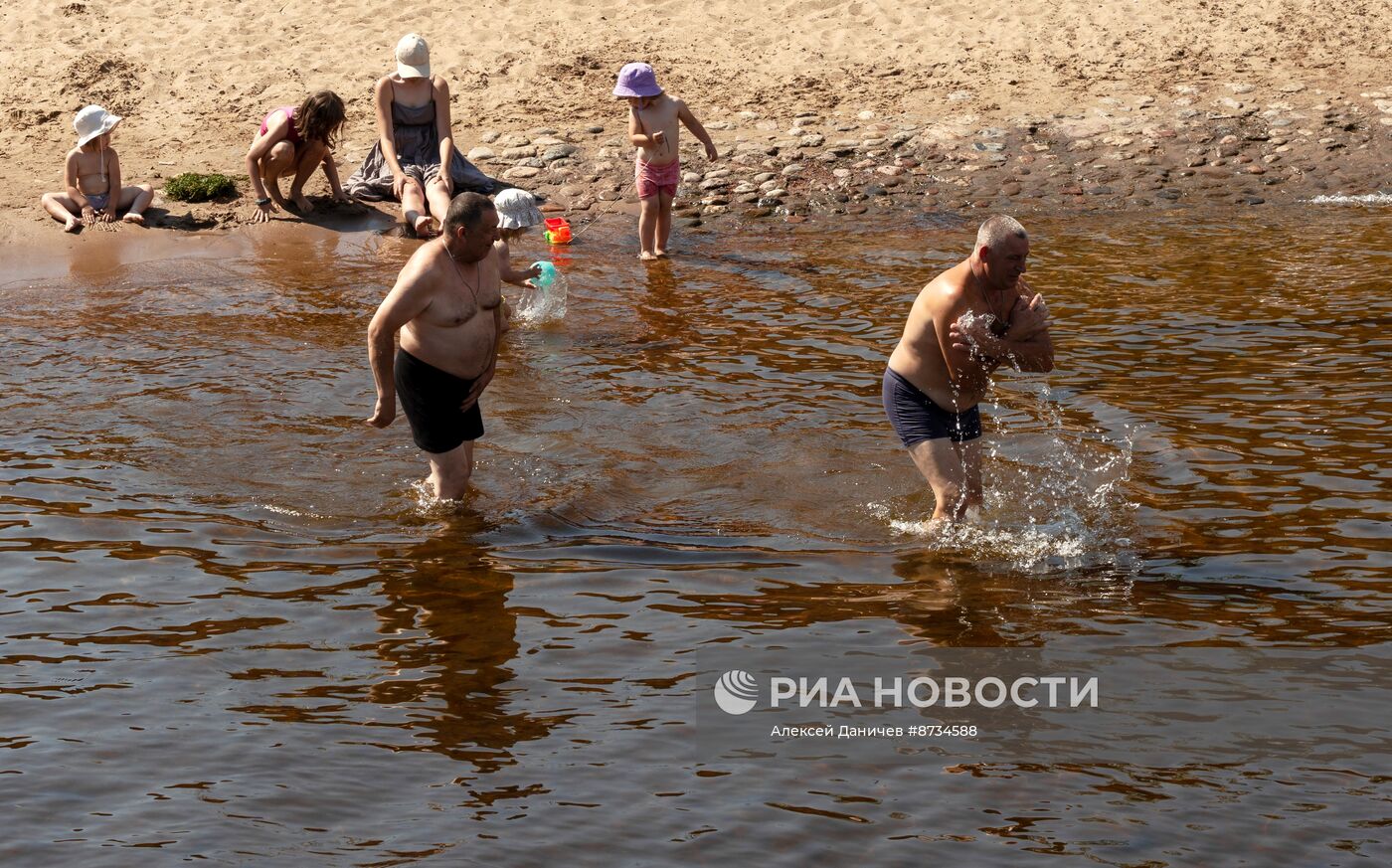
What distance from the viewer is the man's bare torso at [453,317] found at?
7.02m

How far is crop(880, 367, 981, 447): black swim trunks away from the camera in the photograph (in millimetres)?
6852

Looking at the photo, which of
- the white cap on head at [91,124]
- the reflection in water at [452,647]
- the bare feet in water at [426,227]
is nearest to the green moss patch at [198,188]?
the white cap on head at [91,124]

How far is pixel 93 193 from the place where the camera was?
1369 centimetres

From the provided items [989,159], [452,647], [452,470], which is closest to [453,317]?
[452,470]

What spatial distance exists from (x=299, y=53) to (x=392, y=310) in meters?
11.1

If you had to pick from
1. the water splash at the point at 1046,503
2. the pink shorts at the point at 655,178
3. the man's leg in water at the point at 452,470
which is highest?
the pink shorts at the point at 655,178

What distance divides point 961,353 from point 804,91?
10.5 m

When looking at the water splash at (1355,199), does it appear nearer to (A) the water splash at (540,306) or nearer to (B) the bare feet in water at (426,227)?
(A) the water splash at (540,306)

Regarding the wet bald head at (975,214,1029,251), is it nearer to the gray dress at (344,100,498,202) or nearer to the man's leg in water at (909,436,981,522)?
the man's leg in water at (909,436,981,522)

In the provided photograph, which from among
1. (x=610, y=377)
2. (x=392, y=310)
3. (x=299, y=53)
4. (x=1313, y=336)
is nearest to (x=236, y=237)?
(x=299, y=53)

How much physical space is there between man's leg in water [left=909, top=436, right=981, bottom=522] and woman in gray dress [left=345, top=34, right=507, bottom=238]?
7.23 m

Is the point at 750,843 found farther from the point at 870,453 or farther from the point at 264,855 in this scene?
the point at 870,453

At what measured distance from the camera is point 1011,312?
6.57 meters

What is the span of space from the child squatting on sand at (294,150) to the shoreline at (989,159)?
331mm
